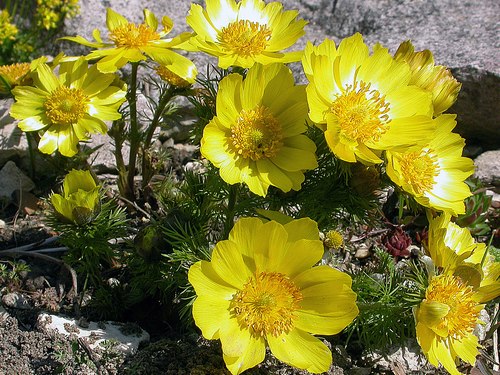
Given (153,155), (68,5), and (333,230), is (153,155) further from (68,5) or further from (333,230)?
(68,5)

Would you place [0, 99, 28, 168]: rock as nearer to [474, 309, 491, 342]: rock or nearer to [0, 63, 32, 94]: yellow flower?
[0, 63, 32, 94]: yellow flower

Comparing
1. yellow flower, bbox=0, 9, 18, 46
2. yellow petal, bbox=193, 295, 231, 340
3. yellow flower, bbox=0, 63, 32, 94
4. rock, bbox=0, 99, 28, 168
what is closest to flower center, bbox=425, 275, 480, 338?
yellow petal, bbox=193, 295, 231, 340

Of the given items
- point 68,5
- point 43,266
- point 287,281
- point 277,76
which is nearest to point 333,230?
point 287,281

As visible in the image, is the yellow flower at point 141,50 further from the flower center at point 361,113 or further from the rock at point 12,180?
the rock at point 12,180

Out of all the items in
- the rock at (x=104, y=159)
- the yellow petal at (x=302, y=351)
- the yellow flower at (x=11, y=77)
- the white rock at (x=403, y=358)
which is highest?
the yellow flower at (x=11, y=77)

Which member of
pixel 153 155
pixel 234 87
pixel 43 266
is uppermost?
pixel 234 87

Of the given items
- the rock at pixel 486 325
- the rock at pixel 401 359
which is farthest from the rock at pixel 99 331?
the rock at pixel 486 325

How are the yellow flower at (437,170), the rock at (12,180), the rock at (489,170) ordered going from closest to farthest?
the yellow flower at (437,170) < the rock at (12,180) < the rock at (489,170)
